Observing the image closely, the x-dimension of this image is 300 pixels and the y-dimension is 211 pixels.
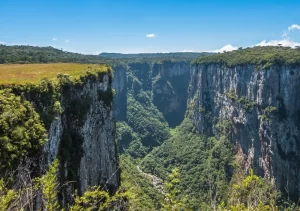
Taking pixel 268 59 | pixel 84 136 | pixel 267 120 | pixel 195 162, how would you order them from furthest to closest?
pixel 195 162 → pixel 268 59 → pixel 267 120 → pixel 84 136

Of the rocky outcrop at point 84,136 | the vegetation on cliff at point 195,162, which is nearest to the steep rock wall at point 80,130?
the rocky outcrop at point 84,136

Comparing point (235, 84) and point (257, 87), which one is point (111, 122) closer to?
point (257, 87)

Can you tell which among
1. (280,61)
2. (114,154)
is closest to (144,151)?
(280,61)

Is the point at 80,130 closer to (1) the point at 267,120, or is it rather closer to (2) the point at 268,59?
(1) the point at 267,120

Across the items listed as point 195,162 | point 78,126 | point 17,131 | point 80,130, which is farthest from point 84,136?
point 195,162

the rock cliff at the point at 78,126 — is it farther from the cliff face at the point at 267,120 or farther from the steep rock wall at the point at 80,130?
the cliff face at the point at 267,120

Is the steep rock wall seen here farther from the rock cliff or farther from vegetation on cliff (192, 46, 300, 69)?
vegetation on cliff (192, 46, 300, 69)

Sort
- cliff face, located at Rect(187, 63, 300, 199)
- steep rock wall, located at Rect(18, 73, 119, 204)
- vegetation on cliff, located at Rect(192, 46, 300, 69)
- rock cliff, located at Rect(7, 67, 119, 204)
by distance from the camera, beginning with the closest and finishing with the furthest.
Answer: rock cliff, located at Rect(7, 67, 119, 204), steep rock wall, located at Rect(18, 73, 119, 204), cliff face, located at Rect(187, 63, 300, 199), vegetation on cliff, located at Rect(192, 46, 300, 69)

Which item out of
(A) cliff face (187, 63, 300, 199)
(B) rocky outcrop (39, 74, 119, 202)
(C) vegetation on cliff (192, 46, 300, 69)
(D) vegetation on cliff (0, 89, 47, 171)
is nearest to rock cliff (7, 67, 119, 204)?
(B) rocky outcrop (39, 74, 119, 202)

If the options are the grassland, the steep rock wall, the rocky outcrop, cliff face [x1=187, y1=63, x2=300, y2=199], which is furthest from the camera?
cliff face [x1=187, y1=63, x2=300, y2=199]
